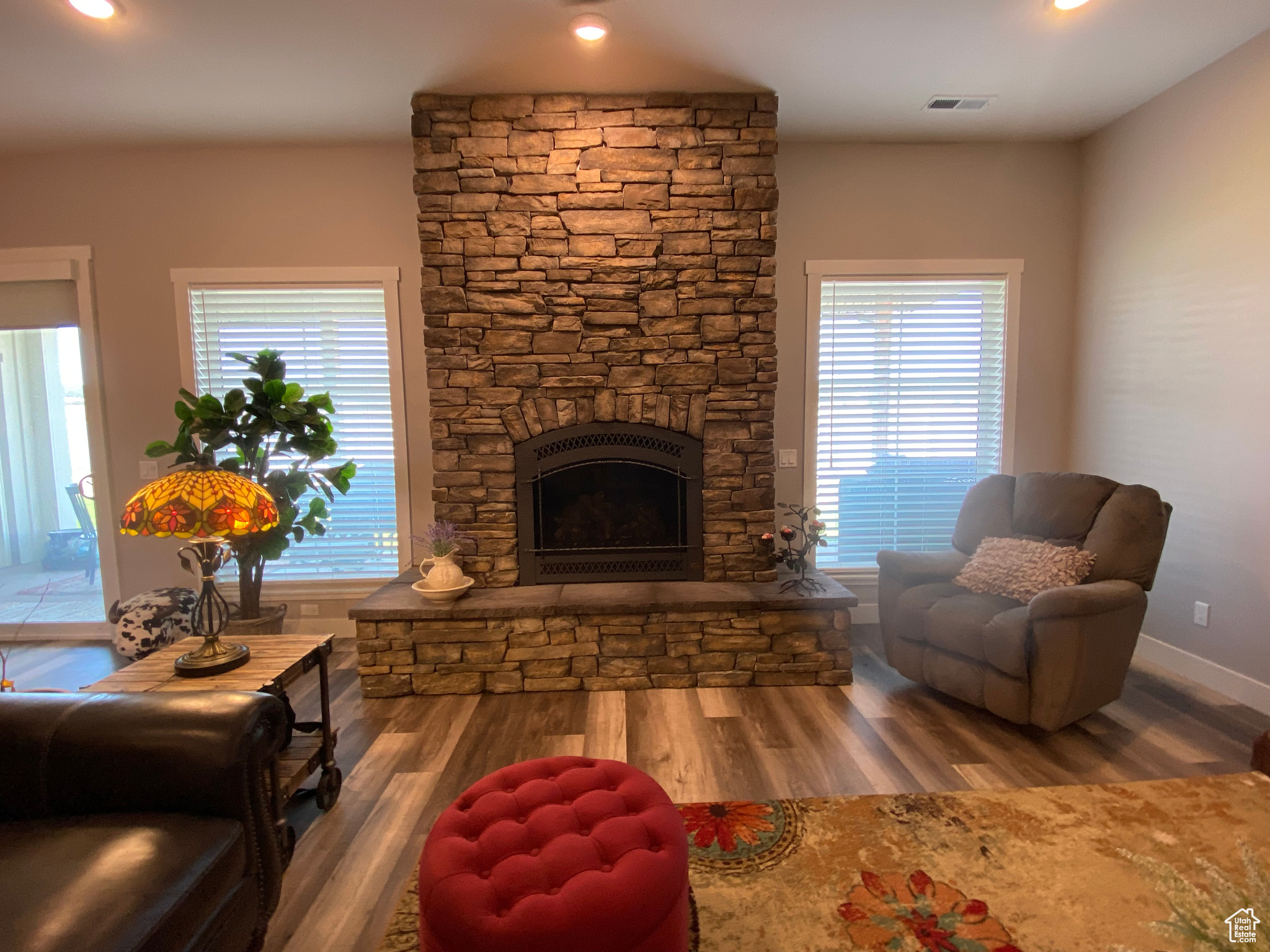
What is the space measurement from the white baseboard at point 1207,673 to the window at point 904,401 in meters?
1.13

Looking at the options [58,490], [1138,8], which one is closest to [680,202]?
[1138,8]

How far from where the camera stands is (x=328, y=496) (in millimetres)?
3449

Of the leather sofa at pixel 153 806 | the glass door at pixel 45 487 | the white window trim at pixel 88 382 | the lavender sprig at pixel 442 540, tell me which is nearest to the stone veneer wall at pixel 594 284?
the lavender sprig at pixel 442 540

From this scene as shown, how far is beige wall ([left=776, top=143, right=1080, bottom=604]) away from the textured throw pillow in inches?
47.1

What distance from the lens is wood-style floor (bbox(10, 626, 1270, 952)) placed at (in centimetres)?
190

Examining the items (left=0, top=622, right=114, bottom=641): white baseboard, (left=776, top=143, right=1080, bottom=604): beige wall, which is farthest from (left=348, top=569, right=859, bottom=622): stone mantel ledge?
(left=0, top=622, right=114, bottom=641): white baseboard

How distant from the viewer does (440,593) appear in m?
3.04

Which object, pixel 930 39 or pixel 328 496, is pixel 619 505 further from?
pixel 930 39

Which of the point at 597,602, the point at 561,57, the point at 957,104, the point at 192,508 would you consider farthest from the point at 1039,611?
the point at 561,57

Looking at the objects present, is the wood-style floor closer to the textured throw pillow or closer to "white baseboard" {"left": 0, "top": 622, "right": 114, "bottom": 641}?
the textured throw pillow

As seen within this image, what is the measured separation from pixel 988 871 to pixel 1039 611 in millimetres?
1054

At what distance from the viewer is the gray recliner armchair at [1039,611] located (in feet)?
8.00

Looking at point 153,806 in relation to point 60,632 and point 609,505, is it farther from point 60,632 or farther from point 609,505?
point 60,632

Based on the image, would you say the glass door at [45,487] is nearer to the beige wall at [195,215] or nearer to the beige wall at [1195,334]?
the beige wall at [195,215]
